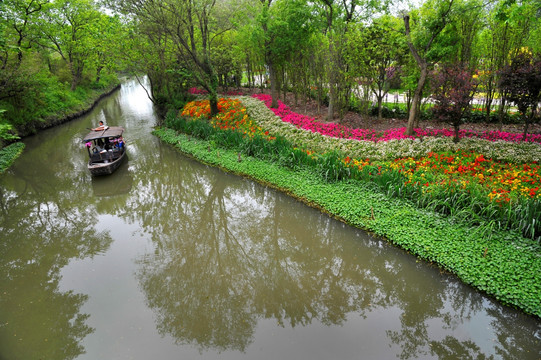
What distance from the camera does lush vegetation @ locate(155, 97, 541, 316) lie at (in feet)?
19.8

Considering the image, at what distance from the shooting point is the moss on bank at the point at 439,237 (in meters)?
5.71

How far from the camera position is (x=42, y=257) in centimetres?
805

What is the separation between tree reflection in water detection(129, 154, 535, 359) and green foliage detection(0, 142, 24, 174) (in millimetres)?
10797

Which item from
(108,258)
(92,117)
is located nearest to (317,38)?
(108,258)

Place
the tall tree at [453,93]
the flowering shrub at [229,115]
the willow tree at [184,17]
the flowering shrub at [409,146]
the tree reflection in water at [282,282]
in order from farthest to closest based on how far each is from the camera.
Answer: the flowering shrub at [229,115] → the willow tree at [184,17] → the tall tree at [453,93] → the flowering shrub at [409,146] → the tree reflection in water at [282,282]

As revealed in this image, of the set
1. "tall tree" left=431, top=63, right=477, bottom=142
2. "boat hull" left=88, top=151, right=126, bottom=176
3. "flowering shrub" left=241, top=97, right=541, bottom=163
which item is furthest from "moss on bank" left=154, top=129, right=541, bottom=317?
"boat hull" left=88, top=151, right=126, bottom=176

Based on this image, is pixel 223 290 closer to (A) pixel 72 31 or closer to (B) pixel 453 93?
(B) pixel 453 93

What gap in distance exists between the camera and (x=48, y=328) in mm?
5805

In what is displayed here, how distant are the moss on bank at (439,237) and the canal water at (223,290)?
303 mm

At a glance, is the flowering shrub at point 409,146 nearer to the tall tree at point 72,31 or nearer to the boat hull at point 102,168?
the boat hull at point 102,168

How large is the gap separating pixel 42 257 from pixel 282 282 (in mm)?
→ 6899

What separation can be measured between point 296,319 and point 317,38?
1516 centimetres

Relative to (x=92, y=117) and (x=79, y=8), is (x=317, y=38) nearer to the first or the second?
(x=92, y=117)

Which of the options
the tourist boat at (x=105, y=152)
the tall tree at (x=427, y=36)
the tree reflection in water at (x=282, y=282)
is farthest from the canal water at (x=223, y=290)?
the tall tree at (x=427, y=36)
